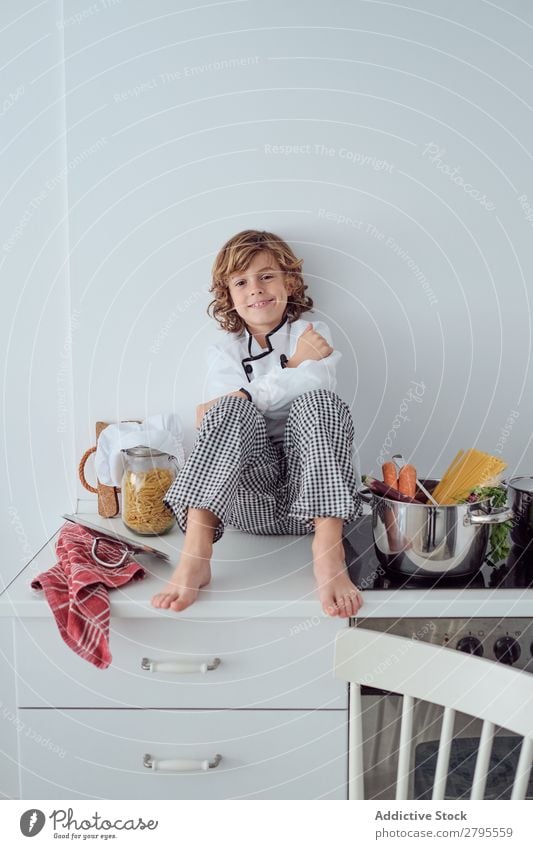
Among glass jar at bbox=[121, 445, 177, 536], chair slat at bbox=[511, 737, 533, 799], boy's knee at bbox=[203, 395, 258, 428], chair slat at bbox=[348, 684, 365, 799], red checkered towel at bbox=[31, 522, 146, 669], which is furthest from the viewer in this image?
glass jar at bbox=[121, 445, 177, 536]

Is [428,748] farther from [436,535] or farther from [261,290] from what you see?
[261,290]

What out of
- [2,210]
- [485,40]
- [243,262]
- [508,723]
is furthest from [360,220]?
Result: [508,723]

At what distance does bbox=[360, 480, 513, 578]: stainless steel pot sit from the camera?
103cm

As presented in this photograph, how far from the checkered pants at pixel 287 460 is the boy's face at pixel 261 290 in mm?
195

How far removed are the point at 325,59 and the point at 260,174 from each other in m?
0.21

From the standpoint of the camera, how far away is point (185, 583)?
3.29 ft

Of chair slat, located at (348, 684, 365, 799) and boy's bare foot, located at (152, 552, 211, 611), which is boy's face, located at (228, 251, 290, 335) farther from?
chair slat, located at (348, 684, 365, 799)

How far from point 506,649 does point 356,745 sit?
1.04ft

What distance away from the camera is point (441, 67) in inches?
50.0

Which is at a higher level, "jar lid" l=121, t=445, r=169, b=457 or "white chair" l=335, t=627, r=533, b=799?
"jar lid" l=121, t=445, r=169, b=457

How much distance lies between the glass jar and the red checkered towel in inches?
A: 6.2

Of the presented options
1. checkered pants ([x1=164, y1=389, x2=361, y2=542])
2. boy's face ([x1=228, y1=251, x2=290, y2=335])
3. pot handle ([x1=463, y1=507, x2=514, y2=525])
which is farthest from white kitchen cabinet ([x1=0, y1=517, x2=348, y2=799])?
boy's face ([x1=228, y1=251, x2=290, y2=335])

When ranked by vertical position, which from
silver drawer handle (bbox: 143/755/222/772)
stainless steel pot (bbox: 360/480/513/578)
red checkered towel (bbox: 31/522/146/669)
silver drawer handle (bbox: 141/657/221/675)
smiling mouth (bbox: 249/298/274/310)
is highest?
smiling mouth (bbox: 249/298/274/310)
